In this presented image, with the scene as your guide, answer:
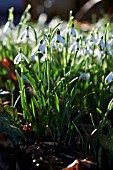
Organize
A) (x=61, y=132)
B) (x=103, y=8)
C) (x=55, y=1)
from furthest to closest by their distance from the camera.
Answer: (x=55, y=1)
(x=103, y=8)
(x=61, y=132)

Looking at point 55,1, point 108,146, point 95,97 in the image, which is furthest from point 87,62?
point 55,1

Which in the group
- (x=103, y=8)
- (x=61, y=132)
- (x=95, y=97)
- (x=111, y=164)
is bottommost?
(x=111, y=164)

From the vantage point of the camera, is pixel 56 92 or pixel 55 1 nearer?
pixel 56 92

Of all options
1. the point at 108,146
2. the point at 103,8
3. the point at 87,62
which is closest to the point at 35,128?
the point at 108,146

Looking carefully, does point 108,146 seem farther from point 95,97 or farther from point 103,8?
point 103,8

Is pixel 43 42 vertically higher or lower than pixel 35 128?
higher

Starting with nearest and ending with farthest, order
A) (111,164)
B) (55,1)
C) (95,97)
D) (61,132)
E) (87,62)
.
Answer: (111,164)
(61,132)
(95,97)
(87,62)
(55,1)

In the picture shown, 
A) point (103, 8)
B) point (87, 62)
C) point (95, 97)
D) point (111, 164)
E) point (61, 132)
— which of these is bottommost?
point (111, 164)

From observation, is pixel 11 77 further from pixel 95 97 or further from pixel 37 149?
pixel 37 149

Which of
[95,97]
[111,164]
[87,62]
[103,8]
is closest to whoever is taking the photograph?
[111,164]
